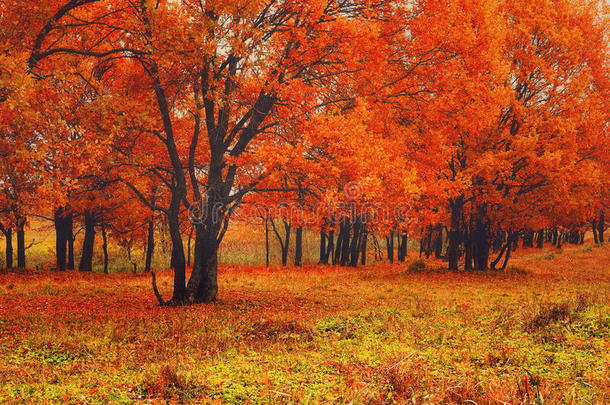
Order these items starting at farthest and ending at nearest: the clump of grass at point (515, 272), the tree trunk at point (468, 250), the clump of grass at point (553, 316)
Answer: the tree trunk at point (468, 250) < the clump of grass at point (515, 272) < the clump of grass at point (553, 316)

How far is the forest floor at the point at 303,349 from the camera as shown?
4.71 m

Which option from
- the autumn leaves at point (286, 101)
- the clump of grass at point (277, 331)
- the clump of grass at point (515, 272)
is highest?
the autumn leaves at point (286, 101)

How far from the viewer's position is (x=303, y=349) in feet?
24.3

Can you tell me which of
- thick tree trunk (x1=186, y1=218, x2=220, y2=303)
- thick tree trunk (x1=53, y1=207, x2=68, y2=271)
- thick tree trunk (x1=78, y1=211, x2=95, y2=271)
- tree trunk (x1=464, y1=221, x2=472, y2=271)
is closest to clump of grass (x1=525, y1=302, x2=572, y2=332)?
thick tree trunk (x1=186, y1=218, x2=220, y2=303)

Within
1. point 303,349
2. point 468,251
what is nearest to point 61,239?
point 303,349

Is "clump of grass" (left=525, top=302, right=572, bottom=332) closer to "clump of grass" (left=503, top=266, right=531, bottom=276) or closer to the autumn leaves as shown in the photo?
the autumn leaves

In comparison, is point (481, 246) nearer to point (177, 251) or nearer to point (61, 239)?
point (177, 251)

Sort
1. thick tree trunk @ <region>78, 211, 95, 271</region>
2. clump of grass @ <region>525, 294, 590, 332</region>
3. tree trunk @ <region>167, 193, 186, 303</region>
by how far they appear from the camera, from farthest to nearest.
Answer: thick tree trunk @ <region>78, 211, 95, 271</region>
tree trunk @ <region>167, 193, 186, 303</region>
clump of grass @ <region>525, 294, 590, 332</region>

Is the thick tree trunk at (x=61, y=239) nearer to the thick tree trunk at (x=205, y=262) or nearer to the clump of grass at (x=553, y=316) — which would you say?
the thick tree trunk at (x=205, y=262)

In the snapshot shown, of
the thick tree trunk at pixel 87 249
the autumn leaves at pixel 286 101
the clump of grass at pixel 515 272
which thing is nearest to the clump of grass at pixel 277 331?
the autumn leaves at pixel 286 101

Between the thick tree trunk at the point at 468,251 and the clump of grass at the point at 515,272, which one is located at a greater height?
the thick tree trunk at the point at 468,251

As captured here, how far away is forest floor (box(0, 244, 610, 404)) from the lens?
471cm

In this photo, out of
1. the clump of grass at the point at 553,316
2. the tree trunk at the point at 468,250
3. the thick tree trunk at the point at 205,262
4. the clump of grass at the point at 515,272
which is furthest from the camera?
the tree trunk at the point at 468,250

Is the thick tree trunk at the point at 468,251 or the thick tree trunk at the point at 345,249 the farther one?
the thick tree trunk at the point at 345,249
